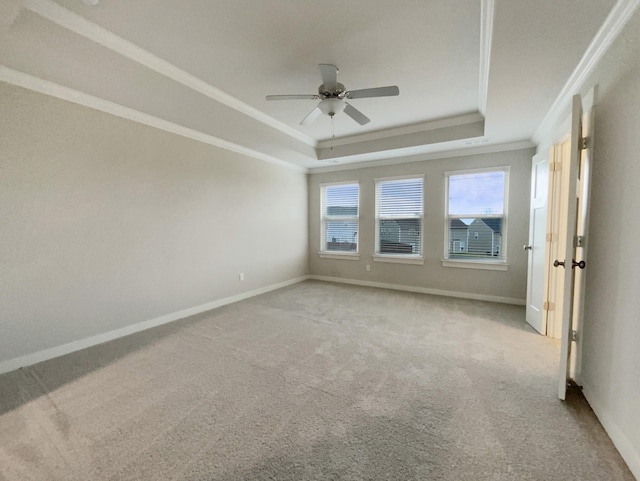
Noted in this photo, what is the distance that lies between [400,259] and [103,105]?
4.73 m

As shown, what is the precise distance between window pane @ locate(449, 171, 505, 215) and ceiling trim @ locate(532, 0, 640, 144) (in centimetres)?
125

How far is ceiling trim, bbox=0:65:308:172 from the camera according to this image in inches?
88.6

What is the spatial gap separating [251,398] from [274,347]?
0.79 m

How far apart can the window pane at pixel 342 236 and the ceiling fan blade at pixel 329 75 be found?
342cm

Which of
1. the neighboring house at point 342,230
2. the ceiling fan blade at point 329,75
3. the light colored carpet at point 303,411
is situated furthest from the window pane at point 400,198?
the ceiling fan blade at point 329,75

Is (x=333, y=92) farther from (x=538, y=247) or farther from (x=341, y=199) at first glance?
(x=341, y=199)

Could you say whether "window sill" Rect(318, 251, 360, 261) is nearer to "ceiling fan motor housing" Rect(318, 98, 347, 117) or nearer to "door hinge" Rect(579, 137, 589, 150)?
"ceiling fan motor housing" Rect(318, 98, 347, 117)

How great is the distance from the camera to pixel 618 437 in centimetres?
145

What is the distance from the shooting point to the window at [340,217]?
558 cm

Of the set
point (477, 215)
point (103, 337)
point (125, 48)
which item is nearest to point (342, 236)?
point (477, 215)

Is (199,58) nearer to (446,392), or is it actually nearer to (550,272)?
(446,392)

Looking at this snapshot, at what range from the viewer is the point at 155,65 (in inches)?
92.0

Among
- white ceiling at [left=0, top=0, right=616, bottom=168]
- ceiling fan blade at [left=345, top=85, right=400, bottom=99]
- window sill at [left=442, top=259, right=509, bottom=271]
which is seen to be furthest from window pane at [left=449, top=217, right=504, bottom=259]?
ceiling fan blade at [left=345, top=85, right=400, bottom=99]

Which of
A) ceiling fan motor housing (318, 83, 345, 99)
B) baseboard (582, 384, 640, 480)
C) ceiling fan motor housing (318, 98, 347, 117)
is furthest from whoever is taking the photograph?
ceiling fan motor housing (318, 98, 347, 117)
